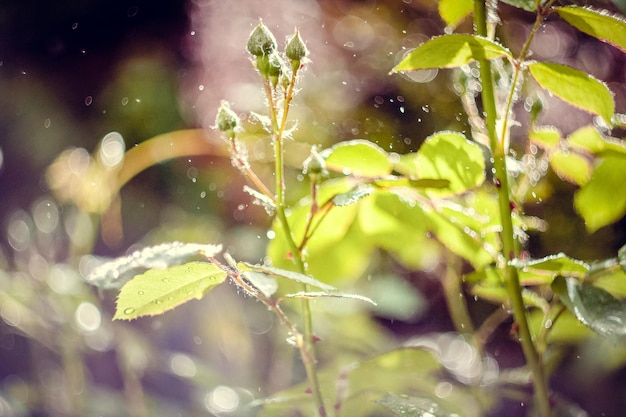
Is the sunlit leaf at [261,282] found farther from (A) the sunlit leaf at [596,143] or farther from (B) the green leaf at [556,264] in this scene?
(A) the sunlit leaf at [596,143]

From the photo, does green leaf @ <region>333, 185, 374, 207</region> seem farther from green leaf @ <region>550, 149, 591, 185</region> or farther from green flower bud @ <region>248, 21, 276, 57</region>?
green leaf @ <region>550, 149, 591, 185</region>

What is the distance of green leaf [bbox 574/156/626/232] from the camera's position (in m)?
0.40

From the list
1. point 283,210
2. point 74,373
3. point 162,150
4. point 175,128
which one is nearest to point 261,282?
point 283,210

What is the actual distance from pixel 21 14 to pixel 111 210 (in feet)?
1.43

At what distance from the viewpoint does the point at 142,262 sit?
10.3 inches

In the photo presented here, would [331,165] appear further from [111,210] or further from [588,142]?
[111,210]

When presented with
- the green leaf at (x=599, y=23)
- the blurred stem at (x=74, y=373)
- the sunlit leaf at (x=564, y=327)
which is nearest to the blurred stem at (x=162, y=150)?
the blurred stem at (x=74, y=373)

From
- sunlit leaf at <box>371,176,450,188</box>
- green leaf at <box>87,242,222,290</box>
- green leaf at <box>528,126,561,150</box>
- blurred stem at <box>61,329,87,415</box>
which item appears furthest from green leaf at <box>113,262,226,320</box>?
blurred stem at <box>61,329,87,415</box>

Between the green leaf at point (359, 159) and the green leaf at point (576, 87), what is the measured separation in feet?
0.34

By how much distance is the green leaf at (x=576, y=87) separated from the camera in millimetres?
303

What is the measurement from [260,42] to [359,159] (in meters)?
0.11

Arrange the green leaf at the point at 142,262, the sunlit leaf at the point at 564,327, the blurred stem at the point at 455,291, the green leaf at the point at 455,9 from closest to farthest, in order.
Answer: the green leaf at the point at 142,262 → the green leaf at the point at 455,9 → the sunlit leaf at the point at 564,327 → the blurred stem at the point at 455,291

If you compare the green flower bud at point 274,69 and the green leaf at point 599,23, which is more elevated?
the green flower bud at point 274,69

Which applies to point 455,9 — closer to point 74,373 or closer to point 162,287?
point 162,287
